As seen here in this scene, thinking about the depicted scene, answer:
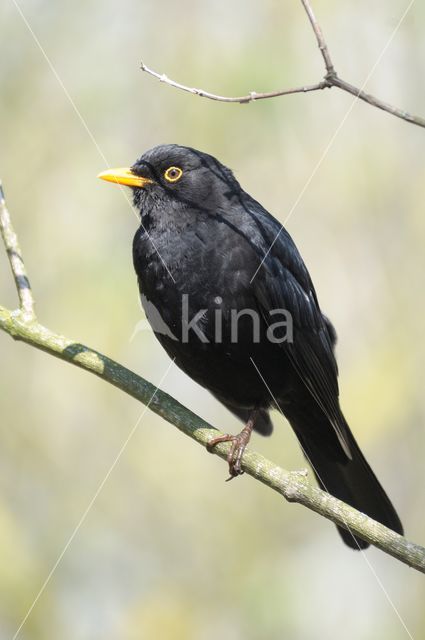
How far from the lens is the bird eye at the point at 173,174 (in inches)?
183

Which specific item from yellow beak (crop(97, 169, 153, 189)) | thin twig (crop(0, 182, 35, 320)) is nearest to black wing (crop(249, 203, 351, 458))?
yellow beak (crop(97, 169, 153, 189))

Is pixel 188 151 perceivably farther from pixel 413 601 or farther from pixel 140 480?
pixel 413 601

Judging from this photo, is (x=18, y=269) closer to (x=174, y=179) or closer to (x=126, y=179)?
(x=126, y=179)

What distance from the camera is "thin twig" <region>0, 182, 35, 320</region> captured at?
A: 13.3ft

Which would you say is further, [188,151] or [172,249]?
[188,151]

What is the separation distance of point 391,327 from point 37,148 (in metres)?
2.77

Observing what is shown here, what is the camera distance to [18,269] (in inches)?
162

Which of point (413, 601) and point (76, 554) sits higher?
point (413, 601)

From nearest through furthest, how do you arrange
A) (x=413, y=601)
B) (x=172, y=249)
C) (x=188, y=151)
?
(x=172, y=249) < (x=188, y=151) < (x=413, y=601)

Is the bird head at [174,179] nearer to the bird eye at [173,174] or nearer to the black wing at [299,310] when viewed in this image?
the bird eye at [173,174]

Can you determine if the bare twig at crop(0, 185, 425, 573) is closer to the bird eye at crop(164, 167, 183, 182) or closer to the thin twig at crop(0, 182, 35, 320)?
the thin twig at crop(0, 182, 35, 320)

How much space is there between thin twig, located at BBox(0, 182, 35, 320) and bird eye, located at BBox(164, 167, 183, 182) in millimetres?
873

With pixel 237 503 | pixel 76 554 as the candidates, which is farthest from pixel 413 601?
pixel 76 554

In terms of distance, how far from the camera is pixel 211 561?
641 cm
